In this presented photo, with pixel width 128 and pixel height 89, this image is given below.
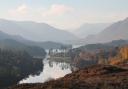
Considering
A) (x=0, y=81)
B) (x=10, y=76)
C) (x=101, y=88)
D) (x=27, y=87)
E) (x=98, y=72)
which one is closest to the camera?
(x=101, y=88)

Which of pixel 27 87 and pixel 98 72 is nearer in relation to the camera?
pixel 27 87

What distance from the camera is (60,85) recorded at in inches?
2884

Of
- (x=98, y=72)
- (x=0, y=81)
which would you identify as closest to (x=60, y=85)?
(x=98, y=72)

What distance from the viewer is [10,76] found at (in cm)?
19000

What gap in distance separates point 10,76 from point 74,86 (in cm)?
12189

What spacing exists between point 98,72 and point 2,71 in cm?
10092

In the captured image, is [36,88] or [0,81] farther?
[0,81]

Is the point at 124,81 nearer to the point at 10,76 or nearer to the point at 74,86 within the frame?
the point at 74,86

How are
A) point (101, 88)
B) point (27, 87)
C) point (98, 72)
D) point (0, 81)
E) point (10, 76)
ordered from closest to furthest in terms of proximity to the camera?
1. point (101, 88)
2. point (27, 87)
3. point (98, 72)
4. point (0, 81)
5. point (10, 76)

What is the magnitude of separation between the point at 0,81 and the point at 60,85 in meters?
104

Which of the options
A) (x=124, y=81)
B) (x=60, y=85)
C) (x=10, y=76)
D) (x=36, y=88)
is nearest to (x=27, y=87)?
(x=36, y=88)

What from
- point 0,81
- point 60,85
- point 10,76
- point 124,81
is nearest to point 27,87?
point 60,85

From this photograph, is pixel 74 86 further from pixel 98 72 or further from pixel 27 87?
pixel 98 72

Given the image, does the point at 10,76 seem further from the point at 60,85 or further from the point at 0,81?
the point at 60,85
